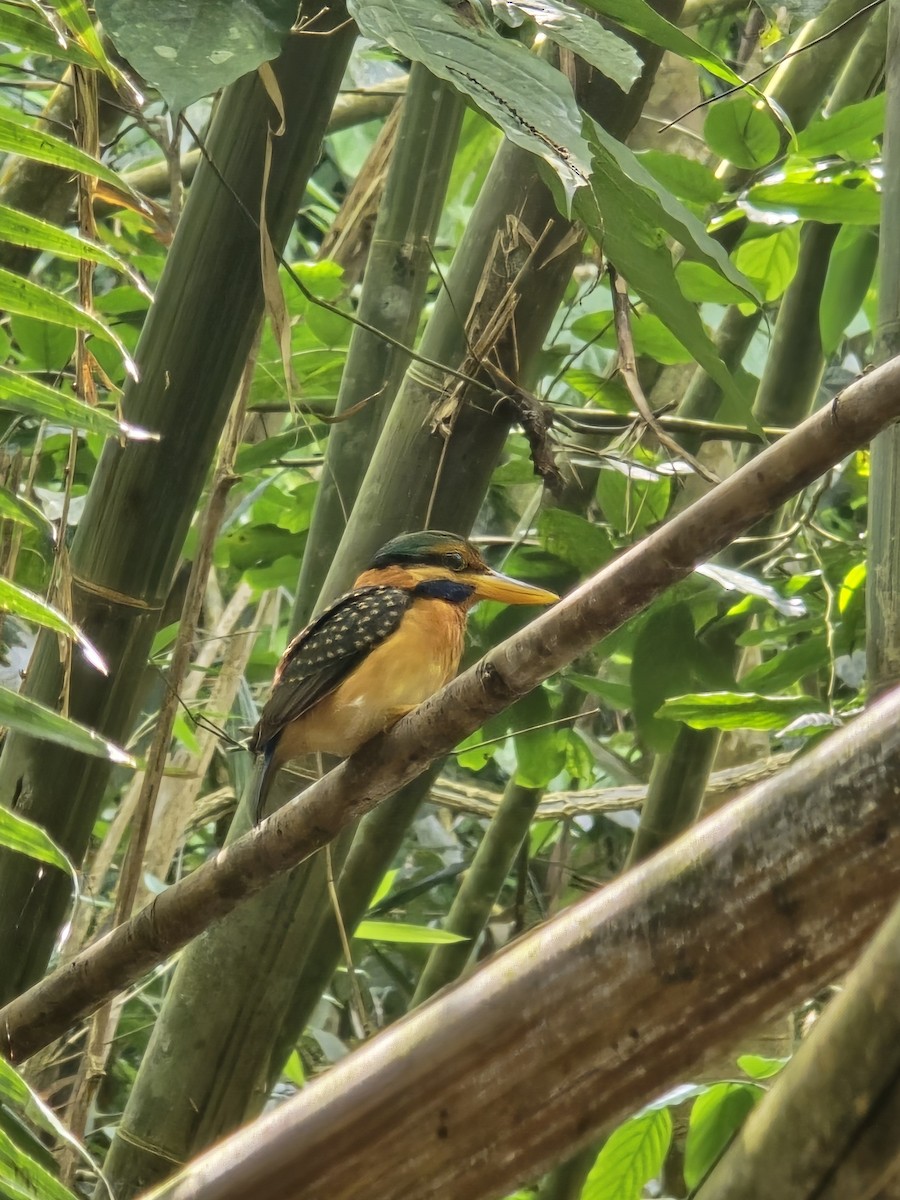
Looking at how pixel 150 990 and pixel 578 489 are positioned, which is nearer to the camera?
pixel 578 489

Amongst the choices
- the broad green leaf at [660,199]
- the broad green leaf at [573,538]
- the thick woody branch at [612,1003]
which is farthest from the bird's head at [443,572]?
the thick woody branch at [612,1003]

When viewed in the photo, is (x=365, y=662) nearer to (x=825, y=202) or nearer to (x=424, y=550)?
(x=424, y=550)

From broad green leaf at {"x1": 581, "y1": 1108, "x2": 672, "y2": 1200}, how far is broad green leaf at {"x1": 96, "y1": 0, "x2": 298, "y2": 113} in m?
1.51

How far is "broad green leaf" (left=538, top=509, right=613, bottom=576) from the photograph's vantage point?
203 cm

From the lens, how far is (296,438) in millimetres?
2271

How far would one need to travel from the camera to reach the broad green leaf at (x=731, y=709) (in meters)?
1.63

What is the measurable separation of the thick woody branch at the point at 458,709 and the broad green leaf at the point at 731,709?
502mm

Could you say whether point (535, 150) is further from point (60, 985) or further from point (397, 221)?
point (397, 221)

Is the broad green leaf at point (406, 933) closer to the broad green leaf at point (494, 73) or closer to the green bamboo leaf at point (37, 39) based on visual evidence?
the green bamboo leaf at point (37, 39)

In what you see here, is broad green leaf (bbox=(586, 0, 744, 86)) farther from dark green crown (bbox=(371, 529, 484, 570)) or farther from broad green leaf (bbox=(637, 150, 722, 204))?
broad green leaf (bbox=(637, 150, 722, 204))

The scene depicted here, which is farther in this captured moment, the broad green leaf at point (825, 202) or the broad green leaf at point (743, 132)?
the broad green leaf at point (743, 132)

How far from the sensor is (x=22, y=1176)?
826 millimetres

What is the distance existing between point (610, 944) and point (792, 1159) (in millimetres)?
144

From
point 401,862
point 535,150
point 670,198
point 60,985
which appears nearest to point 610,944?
point 535,150
